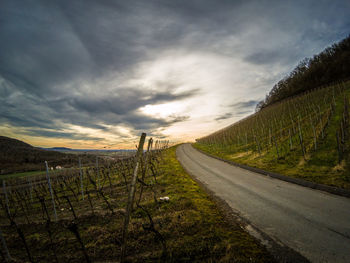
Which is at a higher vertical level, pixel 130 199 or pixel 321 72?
pixel 321 72

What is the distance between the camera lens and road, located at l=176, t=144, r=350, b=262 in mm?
3672

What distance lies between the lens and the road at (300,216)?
3672 millimetres

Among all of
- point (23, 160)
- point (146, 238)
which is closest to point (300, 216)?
point (146, 238)

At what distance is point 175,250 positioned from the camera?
3.82 meters

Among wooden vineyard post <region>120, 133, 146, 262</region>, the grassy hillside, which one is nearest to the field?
wooden vineyard post <region>120, 133, 146, 262</region>

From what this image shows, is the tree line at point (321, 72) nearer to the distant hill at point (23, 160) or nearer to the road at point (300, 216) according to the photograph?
the road at point (300, 216)

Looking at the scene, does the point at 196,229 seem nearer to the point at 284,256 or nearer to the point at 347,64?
the point at 284,256

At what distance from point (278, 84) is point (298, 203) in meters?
99.9

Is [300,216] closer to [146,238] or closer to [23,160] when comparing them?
[146,238]

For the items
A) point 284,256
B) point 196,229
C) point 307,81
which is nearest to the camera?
point 284,256

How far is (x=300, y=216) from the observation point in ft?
17.5

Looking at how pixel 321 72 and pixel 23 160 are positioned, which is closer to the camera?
pixel 321 72

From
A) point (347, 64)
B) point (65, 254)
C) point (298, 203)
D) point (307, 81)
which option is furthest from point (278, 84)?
point (65, 254)

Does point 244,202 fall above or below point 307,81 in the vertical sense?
below
